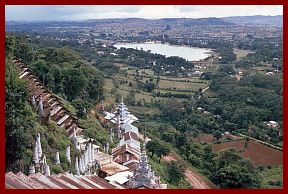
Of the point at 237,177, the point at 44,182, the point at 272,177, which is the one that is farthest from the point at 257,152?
the point at 44,182

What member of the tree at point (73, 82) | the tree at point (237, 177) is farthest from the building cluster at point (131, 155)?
the tree at point (237, 177)

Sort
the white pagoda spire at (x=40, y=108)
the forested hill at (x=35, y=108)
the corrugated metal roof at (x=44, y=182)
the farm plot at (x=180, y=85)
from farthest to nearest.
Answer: the farm plot at (x=180, y=85)
the white pagoda spire at (x=40, y=108)
the forested hill at (x=35, y=108)
the corrugated metal roof at (x=44, y=182)

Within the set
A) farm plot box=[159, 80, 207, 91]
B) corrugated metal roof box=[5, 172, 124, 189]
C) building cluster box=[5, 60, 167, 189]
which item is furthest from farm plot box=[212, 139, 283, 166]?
corrugated metal roof box=[5, 172, 124, 189]

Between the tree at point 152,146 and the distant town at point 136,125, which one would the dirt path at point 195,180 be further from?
the tree at point 152,146

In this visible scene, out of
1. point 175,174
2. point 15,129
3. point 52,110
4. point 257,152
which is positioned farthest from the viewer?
point 257,152

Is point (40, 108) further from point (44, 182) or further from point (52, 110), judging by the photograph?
point (44, 182)

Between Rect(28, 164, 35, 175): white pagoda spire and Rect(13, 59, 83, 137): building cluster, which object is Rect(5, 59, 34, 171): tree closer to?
Rect(28, 164, 35, 175): white pagoda spire

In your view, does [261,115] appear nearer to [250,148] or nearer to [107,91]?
[250,148]

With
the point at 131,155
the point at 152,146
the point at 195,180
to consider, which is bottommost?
the point at 195,180

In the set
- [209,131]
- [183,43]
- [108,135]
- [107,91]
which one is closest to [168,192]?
[108,135]

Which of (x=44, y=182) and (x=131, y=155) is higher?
(x=44, y=182)

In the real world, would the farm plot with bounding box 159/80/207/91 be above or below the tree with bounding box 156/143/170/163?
below
